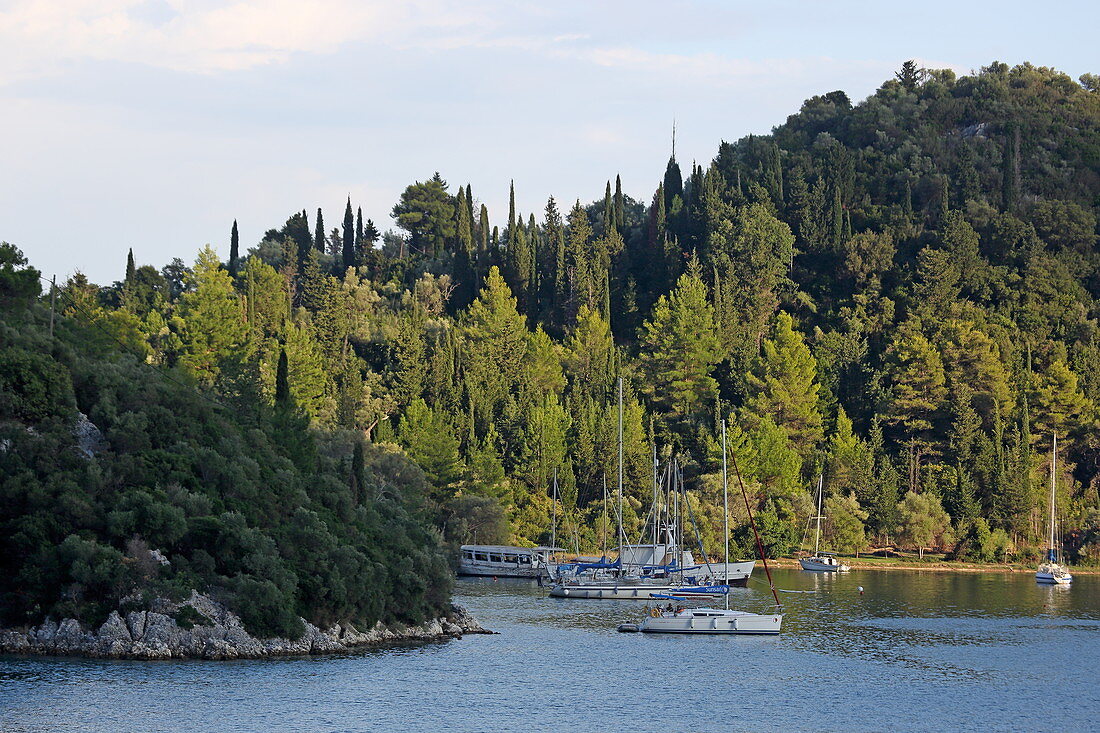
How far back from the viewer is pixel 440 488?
4978 inches

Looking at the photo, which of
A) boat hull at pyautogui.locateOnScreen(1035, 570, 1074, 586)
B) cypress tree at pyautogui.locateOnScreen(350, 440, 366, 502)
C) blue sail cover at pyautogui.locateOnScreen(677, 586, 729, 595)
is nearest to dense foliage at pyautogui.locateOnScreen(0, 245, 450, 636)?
cypress tree at pyautogui.locateOnScreen(350, 440, 366, 502)

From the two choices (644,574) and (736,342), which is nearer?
(644,574)

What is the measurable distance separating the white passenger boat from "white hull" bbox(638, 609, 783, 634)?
36.3m

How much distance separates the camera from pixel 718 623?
80500 millimetres

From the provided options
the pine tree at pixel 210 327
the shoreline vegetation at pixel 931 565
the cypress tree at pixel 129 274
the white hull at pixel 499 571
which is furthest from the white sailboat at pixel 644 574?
the cypress tree at pixel 129 274

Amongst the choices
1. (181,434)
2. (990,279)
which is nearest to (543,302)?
(990,279)

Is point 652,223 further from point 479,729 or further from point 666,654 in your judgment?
point 479,729

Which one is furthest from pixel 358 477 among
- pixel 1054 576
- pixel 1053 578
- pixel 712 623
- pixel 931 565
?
pixel 931 565

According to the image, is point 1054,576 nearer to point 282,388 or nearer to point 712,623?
point 712,623

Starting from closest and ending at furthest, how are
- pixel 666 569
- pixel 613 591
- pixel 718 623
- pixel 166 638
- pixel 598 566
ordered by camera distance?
1. pixel 166 638
2. pixel 718 623
3. pixel 613 591
4. pixel 666 569
5. pixel 598 566

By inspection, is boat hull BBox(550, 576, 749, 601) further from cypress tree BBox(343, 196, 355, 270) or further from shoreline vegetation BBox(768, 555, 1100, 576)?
cypress tree BBox(343, 196, 355, 270)

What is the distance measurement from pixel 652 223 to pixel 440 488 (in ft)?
179

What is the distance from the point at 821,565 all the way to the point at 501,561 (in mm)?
28643

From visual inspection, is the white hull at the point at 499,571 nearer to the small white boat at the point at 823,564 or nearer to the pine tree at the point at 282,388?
the small white boat at the point at 823,564
